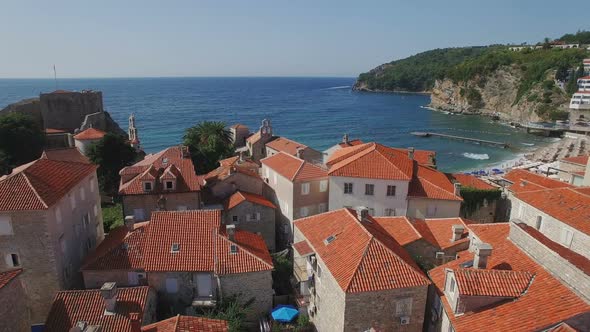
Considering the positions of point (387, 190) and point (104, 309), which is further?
point (387, 190)

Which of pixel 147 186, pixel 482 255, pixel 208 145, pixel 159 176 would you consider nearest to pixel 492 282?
pixel 482 255

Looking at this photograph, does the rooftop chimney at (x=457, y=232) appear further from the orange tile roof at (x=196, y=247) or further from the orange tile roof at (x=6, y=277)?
the orange tile roof at (x=6, y=277)

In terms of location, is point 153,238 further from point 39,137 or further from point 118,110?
point 118,110

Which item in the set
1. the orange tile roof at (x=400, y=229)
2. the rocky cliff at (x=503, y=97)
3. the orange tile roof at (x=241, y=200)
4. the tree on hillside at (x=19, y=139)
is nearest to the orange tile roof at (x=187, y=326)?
the orange tile roof at (x=400, y=229)

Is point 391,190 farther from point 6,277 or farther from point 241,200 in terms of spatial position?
point 6,277

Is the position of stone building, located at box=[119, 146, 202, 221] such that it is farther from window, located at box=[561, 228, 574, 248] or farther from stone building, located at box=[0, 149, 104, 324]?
window, located at box=[561, 228, 574, 248]

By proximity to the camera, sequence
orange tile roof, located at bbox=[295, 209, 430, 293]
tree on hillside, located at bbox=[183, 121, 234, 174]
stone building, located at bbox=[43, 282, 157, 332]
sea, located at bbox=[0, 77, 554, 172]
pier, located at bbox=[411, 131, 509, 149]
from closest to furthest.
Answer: stone building, located at bbox=[43, 282, 157, 332], orange tile roof, located at bbox=[295, 209, 430, 293], tree on hillside, located at bbox=[183, 121, 234, 174], sea, located at bbox=[0, 77, 554, 172], pier, located at bbox=[411, 131, 509, 149]

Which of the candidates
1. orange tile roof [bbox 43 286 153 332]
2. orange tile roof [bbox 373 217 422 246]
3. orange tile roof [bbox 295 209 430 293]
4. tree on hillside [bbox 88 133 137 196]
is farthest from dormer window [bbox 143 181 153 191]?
orange tile roof [bbox 373 217 422 246]

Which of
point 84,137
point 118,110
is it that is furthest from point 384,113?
point 84,137
